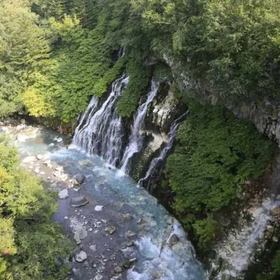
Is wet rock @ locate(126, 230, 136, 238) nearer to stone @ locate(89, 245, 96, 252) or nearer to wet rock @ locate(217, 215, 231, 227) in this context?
stone @ locate(89, 245, 96, 252)

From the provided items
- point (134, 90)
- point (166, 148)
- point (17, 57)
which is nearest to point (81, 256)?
point (166, 148)

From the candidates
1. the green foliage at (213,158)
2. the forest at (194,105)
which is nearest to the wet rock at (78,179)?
the forest at (194,105)

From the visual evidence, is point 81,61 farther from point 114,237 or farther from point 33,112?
point 114,237

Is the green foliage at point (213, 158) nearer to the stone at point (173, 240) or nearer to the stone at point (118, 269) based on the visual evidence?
the stone at point (173, 240)

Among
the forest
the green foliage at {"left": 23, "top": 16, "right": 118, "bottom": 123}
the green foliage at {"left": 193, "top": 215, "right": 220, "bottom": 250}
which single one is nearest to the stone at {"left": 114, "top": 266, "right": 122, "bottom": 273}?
the forest

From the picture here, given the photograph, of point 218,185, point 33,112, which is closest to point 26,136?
point 33,112

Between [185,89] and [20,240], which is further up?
[185,89]
